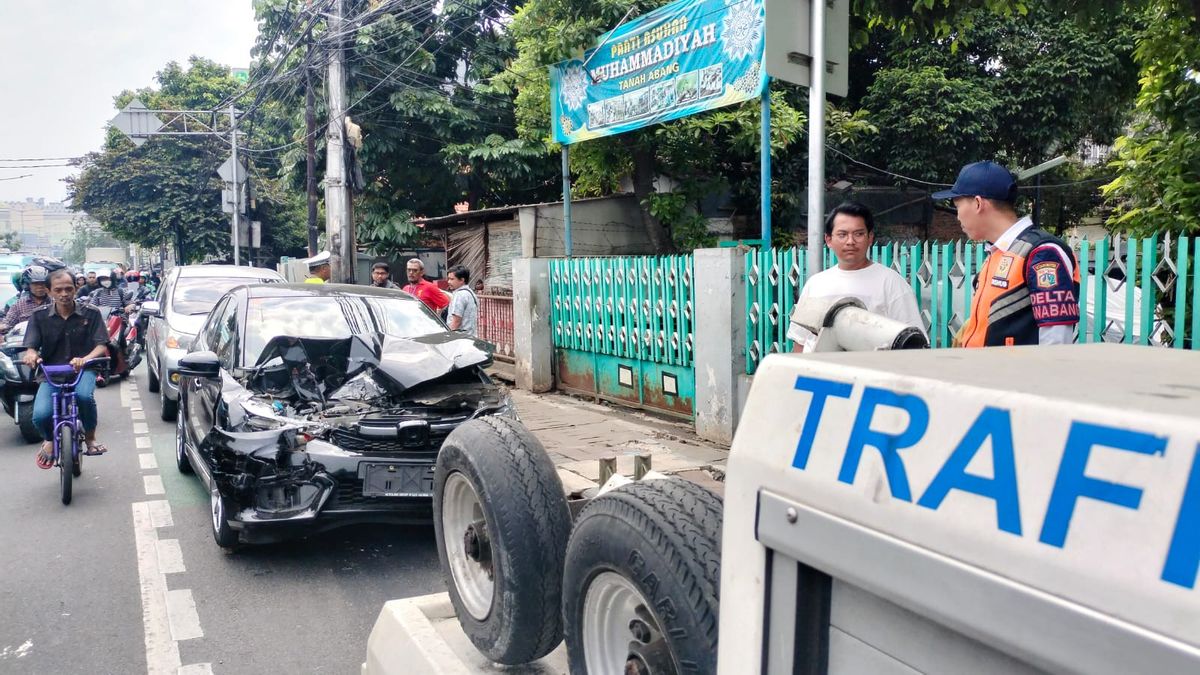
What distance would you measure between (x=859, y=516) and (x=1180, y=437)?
1.19 ft

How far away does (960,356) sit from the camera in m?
1.29

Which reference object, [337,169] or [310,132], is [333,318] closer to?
[337,169]

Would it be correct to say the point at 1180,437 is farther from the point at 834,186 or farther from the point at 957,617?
the point at 834,186

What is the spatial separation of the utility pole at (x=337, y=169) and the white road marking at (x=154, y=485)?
7.79m

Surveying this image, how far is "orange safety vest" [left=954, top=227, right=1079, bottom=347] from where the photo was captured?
9.29 ft

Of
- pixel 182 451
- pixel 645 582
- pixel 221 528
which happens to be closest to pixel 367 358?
pixel 221 528

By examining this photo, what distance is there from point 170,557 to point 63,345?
248 cm

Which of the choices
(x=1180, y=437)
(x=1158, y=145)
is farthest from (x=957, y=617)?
(x=1158, y=145)

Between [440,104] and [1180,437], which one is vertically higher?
[440,104]

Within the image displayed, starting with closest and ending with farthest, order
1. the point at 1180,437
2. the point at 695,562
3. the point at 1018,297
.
Answer: the point at 1180,437 < the point at 695,562 < the point at 1018,297

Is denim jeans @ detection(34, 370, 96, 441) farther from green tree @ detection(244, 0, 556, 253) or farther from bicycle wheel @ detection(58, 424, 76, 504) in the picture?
green tree @ detection(244, 0, 556, 253)

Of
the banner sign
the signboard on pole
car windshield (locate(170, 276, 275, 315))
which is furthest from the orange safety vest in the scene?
car windshield (locate(170, 276, 275, 315))

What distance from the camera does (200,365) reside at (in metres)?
5.29

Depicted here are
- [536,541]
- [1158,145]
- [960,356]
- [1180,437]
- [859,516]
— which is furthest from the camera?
[1158,145]
